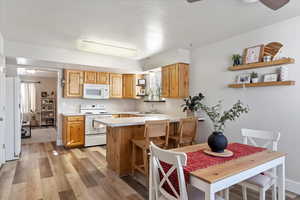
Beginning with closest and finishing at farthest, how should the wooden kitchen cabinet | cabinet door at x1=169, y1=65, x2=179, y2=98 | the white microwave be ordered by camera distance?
cabinet door at x1=169, y1=65, x2=179, y2=98 < the wooden kitchen cabinet < the white microwave

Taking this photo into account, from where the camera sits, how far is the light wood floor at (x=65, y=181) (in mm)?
2348

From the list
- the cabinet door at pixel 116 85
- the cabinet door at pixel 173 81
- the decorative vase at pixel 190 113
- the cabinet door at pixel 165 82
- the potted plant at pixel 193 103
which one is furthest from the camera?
the cabinet door at pixel 116 85

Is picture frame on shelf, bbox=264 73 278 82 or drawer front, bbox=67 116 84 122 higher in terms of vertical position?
picture frame on shelf, bbox=264 73 278 82

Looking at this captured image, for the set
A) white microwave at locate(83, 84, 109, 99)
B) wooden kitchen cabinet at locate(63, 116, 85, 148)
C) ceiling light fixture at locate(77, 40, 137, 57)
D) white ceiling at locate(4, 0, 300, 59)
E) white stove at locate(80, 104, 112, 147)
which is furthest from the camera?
white microwave at locate(83, 84, 109, 99)

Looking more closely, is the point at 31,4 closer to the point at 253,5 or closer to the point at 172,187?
the point at 172,187

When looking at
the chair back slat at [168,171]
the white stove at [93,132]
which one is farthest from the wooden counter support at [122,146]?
the white stove at [93,132]

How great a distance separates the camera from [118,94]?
221 inches

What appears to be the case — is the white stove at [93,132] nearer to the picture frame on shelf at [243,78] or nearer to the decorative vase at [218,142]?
the picture frame on shelf at [243,78]

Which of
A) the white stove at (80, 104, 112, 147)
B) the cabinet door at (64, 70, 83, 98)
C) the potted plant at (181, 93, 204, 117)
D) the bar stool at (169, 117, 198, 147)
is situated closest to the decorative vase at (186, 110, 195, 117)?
the potted plant at (181, 93, 204, 117)

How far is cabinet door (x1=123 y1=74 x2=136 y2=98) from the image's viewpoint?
18.6ft

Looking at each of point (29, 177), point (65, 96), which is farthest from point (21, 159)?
point (65, 96)

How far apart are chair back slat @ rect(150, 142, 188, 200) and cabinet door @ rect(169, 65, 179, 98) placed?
2.64 meters

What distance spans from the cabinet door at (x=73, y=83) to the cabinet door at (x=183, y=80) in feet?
9.49

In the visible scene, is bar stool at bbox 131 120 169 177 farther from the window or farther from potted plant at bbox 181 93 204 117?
the window
